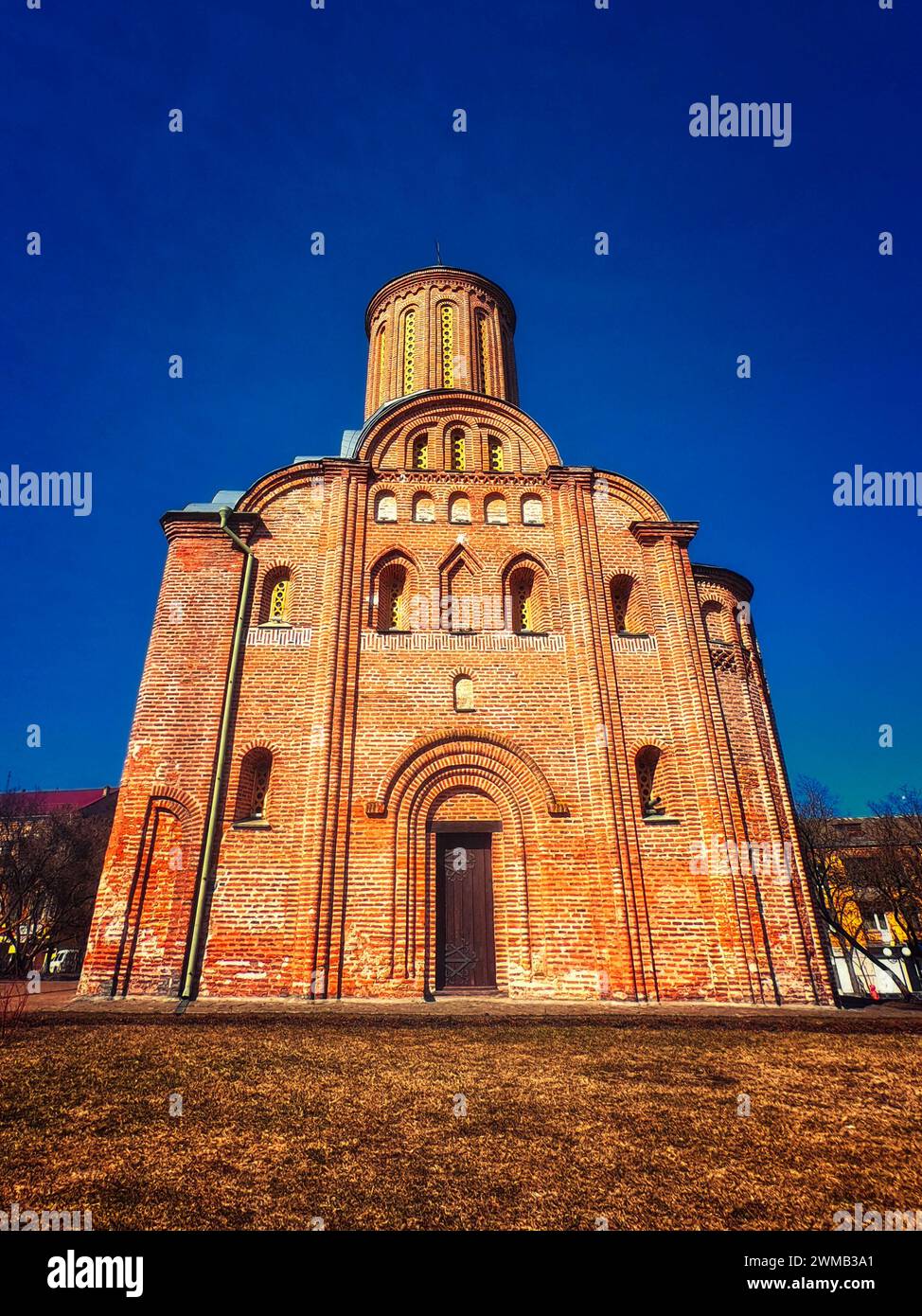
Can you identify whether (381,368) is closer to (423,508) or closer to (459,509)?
(423,508)

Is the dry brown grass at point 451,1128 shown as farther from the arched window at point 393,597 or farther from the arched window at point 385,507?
the arched window at point 385,507

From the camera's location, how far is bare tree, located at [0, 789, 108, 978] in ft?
66.9

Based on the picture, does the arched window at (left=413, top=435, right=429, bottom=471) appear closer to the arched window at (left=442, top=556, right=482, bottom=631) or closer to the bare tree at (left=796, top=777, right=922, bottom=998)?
the arched window at (left=442, top=556, right=482, bottom=631)

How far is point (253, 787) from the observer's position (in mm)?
11430

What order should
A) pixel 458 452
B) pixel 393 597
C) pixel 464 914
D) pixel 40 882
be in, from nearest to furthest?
pixel 464 914 < pixel 393 597 < pixel 458 452 < pixel 40 882

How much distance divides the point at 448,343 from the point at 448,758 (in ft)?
41.2

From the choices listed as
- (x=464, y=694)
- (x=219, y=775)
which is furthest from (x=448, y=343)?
(x=219, y=775)

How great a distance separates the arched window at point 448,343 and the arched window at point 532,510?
17.1 feet

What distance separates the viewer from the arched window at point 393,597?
1264cm

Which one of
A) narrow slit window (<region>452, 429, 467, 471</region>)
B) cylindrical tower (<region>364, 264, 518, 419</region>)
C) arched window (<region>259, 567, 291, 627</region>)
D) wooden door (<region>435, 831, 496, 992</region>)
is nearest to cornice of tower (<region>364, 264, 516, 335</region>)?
cylindrical tower (<region>364, 264, 518, 419</region>)

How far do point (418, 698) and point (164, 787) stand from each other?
4612 mm

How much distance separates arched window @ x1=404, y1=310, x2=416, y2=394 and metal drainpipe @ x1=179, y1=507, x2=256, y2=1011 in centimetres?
722

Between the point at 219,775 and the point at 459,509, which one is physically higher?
the point at 459,509

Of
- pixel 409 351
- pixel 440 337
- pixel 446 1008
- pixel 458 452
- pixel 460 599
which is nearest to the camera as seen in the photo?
pixel 446 1008
